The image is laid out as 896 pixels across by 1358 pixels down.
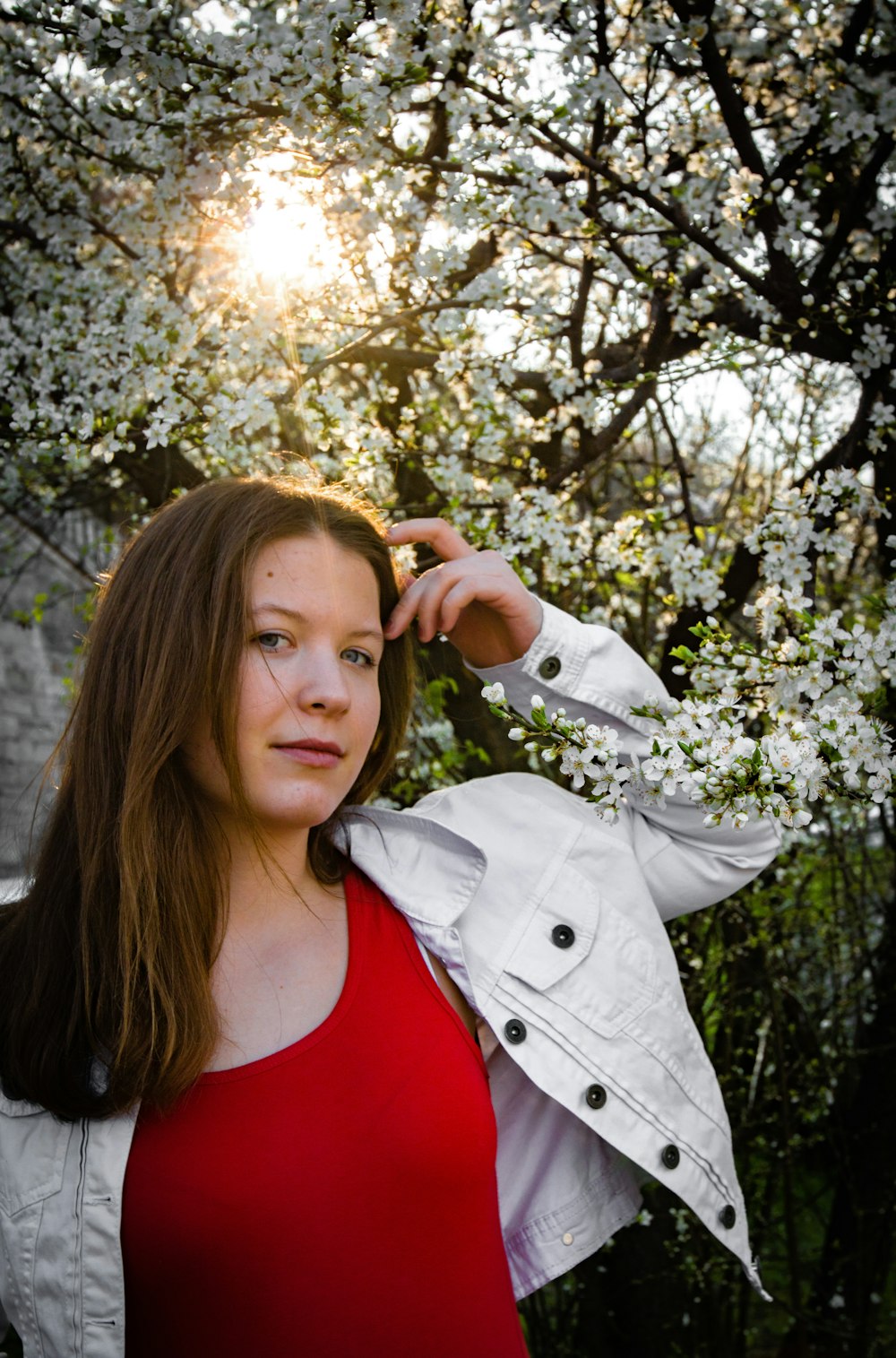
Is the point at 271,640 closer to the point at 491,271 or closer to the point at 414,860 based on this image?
the point at 414,860

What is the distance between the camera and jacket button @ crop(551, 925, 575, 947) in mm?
1581

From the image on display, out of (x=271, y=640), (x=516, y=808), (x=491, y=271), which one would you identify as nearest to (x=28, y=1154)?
(x=271, y=640)

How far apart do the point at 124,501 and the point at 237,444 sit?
1.37m

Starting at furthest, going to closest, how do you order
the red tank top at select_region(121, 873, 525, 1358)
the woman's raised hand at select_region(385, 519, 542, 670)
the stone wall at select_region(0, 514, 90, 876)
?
the stone wall at select_region(0, 514, 90, 876), the woman's raised hand at select_region(385, 519, 542, 670), the red tank top at select_region(121, 873, 525, 1358)

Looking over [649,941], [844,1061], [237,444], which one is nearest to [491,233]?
[237,444]

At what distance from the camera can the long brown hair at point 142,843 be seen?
1.34 meters

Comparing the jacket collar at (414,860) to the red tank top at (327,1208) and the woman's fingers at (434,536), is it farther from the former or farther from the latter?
the woman's fingers at (434,536)

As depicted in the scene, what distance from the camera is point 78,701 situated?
1543mm

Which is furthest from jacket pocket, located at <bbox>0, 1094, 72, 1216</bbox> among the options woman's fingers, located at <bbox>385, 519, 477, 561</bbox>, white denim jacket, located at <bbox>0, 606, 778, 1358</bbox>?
woman's fingers, located at <bbox>385, 519, 477, 561</bbox>

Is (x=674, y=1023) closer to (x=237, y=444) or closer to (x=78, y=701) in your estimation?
(x=78, y=701)

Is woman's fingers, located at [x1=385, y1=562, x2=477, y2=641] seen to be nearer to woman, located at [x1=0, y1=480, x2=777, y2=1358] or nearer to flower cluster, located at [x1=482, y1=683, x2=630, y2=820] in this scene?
woman, located at [x1=0, y1=480, x2=777, y2=1358]

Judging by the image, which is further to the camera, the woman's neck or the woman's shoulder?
the woman's shoulder

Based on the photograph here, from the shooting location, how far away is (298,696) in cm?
142

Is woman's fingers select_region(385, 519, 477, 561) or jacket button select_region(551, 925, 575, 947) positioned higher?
woman's fingers select_region(385, 519, 477, 561)
